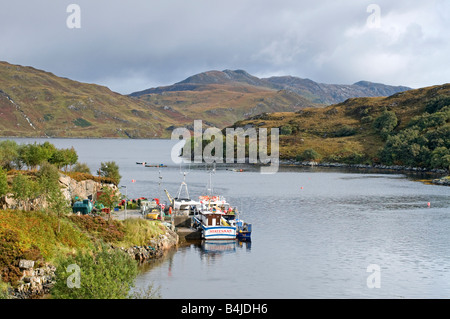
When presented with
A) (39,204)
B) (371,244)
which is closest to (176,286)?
(39,204)

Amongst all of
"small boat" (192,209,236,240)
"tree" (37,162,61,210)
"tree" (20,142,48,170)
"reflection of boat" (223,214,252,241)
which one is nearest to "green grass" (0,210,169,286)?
"tree" (37,162,61,210)

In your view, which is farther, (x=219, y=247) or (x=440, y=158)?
(x=440, y=158)

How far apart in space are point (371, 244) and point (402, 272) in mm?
15039

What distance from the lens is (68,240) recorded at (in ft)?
177

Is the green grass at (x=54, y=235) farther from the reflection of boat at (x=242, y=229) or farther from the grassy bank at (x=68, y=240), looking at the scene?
the reflection of boat at (x=242, y=229)

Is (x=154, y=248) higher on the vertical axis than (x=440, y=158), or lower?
lower

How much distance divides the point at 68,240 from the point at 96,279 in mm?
19383

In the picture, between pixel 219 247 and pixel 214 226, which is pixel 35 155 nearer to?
pixel 214 226

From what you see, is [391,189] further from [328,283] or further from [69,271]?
[69,271]

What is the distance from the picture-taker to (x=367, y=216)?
95.7m

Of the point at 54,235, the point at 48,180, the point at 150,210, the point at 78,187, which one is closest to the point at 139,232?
the point at 54,235

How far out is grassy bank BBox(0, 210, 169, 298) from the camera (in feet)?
130

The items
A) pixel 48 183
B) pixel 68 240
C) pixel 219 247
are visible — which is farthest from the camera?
pixel 219 247

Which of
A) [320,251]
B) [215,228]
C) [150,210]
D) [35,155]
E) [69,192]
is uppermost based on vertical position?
[35,155]
